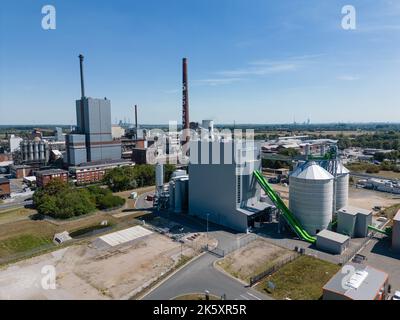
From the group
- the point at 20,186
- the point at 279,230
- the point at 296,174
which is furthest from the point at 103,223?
the point at 20,186

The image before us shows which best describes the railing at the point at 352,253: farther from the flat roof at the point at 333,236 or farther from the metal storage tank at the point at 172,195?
the metal storage tank at the point at 172,195

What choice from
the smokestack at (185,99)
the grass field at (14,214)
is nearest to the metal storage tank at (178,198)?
the grass field at (14,214)

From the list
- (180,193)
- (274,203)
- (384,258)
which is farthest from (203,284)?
(180,193)

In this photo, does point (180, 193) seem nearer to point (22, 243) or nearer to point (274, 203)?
point (274, 203)

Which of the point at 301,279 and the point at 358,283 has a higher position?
the point at 358,283

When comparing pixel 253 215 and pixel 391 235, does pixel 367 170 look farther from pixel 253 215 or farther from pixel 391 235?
pixel 253 215

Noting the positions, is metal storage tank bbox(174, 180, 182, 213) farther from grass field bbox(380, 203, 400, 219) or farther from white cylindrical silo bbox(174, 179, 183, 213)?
grass field bbox(380, 203, 400, 219)
